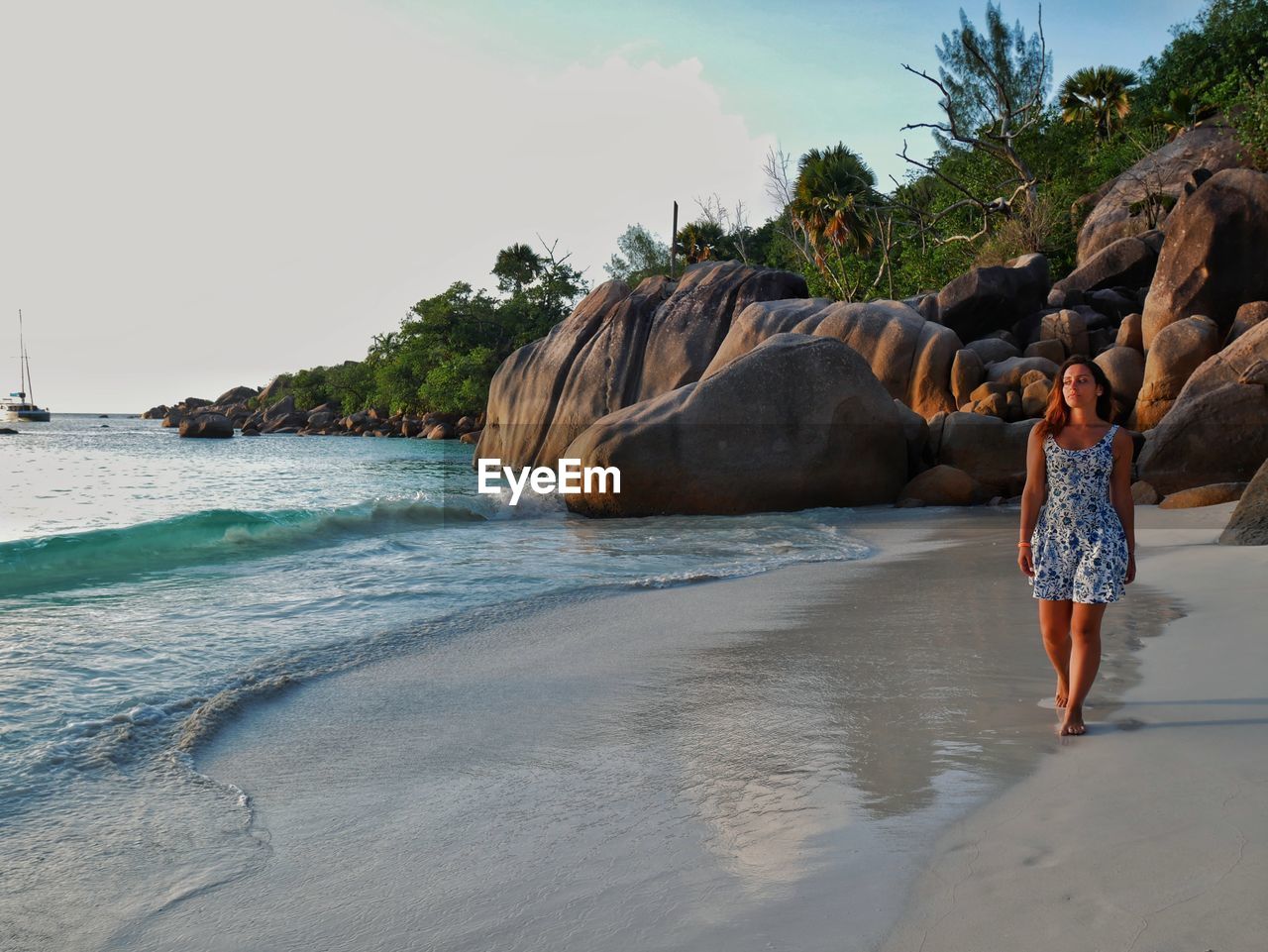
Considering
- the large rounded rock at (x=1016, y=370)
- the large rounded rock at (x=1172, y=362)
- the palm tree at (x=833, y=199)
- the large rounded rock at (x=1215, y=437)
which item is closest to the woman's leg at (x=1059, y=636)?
the large rounded rock at (x=1215, y=437)

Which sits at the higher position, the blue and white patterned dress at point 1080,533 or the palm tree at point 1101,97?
the palm tree at point 1101,97

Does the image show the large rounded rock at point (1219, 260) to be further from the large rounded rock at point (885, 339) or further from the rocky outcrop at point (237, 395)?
the rocky outcrop at point (237, 395)

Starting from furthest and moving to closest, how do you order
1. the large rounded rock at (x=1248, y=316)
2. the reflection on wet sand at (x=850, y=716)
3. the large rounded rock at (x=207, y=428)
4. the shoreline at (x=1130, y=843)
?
the large rounded rock at (x=207, y=428) < the large rounded rock at (x=1248, y=316) < the reflection on wet sand at (x=850, y=716) < the shoreline at (x=1130, y=843)

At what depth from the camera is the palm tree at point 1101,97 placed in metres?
34.3

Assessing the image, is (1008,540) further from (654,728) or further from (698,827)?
(698,827)

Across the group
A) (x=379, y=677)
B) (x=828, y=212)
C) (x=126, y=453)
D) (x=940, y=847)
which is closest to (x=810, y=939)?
(x=940, y=847)

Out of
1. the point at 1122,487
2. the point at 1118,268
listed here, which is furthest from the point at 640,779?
the point at 1118,268

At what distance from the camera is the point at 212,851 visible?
301 centimetres

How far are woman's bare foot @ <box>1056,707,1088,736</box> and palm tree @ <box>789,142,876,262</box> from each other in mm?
29612

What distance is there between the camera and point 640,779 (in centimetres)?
345

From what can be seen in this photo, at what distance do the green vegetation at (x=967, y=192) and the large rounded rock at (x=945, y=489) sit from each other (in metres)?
10.1

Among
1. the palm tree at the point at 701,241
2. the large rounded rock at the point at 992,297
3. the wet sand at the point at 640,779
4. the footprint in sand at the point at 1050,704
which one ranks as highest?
the palm tree at the point at 701,241

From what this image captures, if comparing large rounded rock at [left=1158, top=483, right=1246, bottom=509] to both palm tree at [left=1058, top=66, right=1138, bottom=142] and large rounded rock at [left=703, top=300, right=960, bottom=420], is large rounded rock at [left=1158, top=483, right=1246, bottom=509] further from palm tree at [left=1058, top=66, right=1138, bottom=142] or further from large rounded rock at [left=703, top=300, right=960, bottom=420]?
palm tree at [left=1058, top=66, right=1138, bottom=142]

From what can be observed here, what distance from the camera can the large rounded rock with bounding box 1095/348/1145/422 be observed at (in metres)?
15.8
